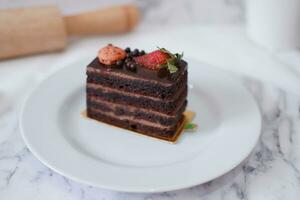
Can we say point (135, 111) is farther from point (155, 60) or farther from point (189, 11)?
point (189, 11)

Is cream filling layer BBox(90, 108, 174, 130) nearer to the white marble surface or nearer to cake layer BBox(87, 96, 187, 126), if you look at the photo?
cake layer BBox(87, 96, 187, 126)

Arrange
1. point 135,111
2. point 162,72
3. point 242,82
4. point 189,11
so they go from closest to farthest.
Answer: point 162,72 < point 135,111 < point 242,82 < point 189,11

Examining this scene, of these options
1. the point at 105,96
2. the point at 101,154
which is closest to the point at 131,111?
the point at 105,96

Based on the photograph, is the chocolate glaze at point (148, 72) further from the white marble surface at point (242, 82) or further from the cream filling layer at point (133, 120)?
the white marble surface at point (242, 82)

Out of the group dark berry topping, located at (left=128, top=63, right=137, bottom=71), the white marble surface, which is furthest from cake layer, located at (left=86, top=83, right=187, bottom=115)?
the white marble surface

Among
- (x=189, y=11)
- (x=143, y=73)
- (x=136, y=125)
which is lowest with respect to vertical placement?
(x=136, y=125)

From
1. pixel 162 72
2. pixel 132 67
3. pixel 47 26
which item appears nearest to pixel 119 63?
pixel 132 67

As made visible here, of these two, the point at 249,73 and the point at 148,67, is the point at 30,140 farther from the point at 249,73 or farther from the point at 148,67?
the point at 249,73
